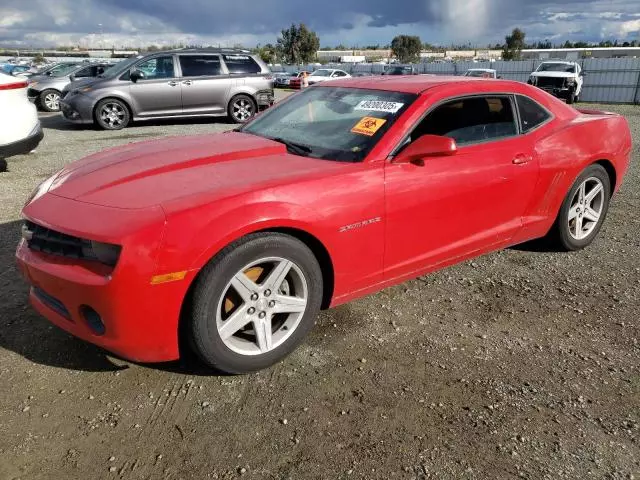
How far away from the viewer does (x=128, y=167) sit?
3.10 m

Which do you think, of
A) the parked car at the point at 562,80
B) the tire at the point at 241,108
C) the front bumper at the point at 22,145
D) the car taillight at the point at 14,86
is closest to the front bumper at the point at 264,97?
the tire at the point at 241,108

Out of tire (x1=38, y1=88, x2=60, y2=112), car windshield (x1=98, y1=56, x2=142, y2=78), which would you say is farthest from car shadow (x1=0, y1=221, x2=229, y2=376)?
tire (x1=38, y1=88, x2=60, y2=112)

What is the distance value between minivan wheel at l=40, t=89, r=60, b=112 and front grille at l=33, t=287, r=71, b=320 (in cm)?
1487

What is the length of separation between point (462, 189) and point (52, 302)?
8.08ft

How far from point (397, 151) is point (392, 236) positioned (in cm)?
51

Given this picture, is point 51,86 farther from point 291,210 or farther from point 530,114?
point 291,210

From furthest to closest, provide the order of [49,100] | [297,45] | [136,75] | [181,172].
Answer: [297,45]
[49,100]
[136,75]
[181,172]

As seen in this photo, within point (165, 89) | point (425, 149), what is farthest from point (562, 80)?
point (425, 149)

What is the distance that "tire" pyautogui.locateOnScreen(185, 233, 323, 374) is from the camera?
2486 mm

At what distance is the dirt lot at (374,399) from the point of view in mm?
2197

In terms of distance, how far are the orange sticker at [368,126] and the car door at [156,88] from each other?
31.5ft

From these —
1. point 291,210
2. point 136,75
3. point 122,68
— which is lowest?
point 291,210

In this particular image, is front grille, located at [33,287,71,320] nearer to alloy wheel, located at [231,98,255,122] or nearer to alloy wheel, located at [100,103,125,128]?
alloy wheel, located at [100,103,125,128]

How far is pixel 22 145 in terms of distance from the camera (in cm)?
693
